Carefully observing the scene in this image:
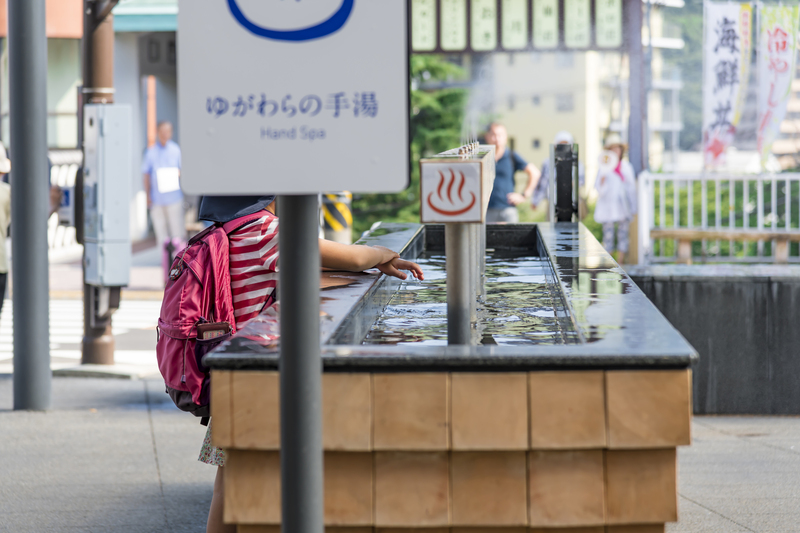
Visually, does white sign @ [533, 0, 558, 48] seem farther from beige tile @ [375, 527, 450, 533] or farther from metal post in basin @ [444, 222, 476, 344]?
beige tile @ [375, 527, 450, 533]

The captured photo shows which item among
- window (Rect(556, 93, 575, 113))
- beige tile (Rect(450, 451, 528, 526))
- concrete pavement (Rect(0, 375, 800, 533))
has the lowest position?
concrete pavement (Rect(0, 375, 800, 533))

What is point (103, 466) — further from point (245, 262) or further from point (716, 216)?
point (716, 216)

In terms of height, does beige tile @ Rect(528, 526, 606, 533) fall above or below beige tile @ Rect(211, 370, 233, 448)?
below

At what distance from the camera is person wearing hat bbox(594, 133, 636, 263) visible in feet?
47.6

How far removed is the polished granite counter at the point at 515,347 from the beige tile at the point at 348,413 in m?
0.03

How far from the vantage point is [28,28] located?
6.55 m

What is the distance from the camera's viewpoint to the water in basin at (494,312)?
10.5 ft

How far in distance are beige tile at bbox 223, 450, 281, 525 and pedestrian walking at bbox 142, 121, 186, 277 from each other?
11258 mm

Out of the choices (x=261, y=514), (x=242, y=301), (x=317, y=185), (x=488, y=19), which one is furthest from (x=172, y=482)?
(x=488, y=19)

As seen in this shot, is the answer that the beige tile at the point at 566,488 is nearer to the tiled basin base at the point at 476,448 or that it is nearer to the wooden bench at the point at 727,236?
the tiled basin base at the point at 476,448

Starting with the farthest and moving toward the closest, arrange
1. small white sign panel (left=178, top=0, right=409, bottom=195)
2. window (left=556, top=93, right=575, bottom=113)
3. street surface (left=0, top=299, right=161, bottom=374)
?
window (left=556, top=93, right=575, bottom=113), street surface (left=0, top=299, right=161, bottom=374), small white sign panel (left=178, top=0, right=409, bottom=195)

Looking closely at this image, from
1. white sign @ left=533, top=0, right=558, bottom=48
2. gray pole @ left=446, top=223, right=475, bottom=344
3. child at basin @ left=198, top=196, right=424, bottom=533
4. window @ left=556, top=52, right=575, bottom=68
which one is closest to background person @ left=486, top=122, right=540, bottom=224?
white sign @ left=533, top=0, right=558, bottom=48

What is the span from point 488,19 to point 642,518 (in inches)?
508

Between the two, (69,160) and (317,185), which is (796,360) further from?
(69,160)
